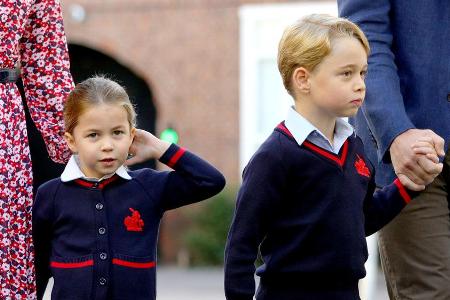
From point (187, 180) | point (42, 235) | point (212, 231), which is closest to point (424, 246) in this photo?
point (187, 180)

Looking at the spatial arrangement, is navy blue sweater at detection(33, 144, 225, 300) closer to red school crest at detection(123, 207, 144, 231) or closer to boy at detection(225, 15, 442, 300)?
red school crest at detection(123, 207, 144, 231)

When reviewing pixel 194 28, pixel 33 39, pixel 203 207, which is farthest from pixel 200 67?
pixel 33 39

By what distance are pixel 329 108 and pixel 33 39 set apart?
4.12 ft

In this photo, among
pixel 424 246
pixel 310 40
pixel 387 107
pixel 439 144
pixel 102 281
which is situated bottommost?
pixel 102 281

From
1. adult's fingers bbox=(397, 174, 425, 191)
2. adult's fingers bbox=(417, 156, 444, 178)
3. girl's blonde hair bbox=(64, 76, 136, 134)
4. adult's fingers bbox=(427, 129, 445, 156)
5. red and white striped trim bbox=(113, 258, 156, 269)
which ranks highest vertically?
girl's blonde hair bbox=(64, 76, 136, 134)

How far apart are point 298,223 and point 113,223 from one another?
69 centimetres

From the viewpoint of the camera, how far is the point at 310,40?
157 inches

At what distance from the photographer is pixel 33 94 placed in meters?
4.59

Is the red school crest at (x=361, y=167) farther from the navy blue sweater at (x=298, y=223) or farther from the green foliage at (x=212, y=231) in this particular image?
the green foliage at (x=212, y=231)

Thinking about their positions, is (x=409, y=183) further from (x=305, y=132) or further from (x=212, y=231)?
(x=212, y=231)

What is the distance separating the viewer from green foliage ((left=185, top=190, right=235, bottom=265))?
1733 cm

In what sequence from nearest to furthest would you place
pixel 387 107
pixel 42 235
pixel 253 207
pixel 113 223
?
pixel 253 207, pixel 387 107, pixel 113 223, pixel 42 235

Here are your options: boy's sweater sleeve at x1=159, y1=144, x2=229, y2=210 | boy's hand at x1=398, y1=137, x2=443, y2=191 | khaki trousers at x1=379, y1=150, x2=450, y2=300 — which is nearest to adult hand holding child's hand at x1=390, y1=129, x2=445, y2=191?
boy's hand at x1=398, y1=137, x2=443, y2=191

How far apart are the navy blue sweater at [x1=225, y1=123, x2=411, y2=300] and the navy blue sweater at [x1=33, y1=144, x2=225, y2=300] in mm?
381
